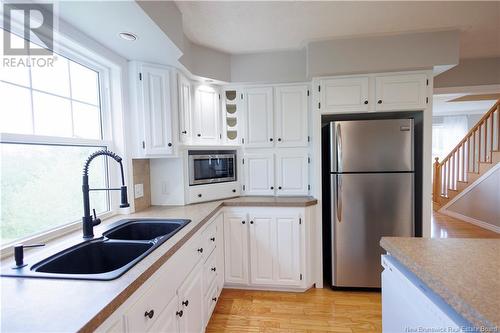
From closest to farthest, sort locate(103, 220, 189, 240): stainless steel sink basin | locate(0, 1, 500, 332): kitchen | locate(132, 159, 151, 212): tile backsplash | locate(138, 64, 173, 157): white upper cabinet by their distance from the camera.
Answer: locate(0, 1, 500, 332): kitchen → locate(103, 220, 189, 240): stainless steel sink basin → locate(138, 64, 173, 157): white upper cabinet → locate(132, 159, 151, 212): tile backsplash

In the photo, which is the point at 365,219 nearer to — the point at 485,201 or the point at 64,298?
the point at 64,298

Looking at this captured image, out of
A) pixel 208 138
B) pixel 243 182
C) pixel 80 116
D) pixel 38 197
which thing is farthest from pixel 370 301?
pixel 80 116

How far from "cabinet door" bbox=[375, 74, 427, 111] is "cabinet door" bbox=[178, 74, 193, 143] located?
1798mm

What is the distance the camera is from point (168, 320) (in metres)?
1.20

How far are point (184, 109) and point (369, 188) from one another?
1.89 metres

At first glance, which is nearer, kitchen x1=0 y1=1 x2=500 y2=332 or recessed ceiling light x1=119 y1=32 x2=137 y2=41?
kitchen x1=0 y1=1 x2=500 y2=332

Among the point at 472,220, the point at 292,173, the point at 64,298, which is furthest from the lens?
the point at 472,220

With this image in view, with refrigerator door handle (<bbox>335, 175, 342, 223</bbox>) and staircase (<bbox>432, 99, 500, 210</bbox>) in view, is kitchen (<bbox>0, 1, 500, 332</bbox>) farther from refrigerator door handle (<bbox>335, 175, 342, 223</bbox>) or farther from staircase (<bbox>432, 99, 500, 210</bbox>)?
staircase (<bbox>432, 99, 500, 210</bbox>)

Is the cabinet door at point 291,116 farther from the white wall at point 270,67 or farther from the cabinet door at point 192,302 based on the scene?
the cabinet door at point 192,302

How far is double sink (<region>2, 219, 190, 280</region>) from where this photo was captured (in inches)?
38.4

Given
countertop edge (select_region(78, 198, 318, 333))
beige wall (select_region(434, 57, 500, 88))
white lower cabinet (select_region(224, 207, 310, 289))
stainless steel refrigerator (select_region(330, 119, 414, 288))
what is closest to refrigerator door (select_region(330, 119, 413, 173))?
stainless steel refrigerator (select_region(330, 119, 414, 288))

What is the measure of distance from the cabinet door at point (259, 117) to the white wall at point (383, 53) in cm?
53

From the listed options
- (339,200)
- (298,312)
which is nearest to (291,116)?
(339,200)

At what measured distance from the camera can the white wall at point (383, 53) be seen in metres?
2.13
